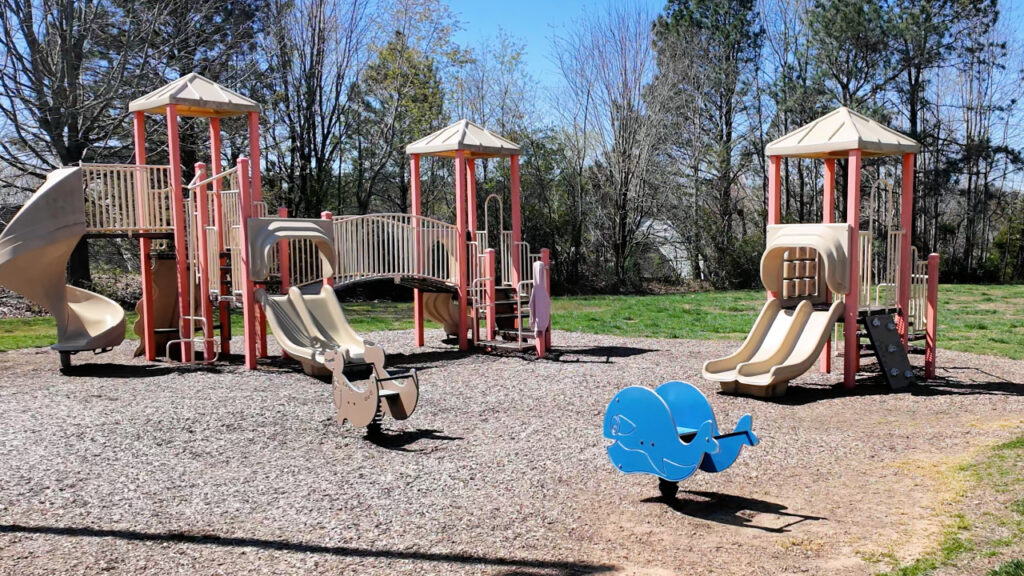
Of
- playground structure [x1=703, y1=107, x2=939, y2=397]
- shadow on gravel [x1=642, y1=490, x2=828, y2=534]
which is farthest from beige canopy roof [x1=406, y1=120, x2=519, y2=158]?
shadow on gravel [x1=642, y1=490, x2=828, y2=534]

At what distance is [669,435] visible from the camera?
5.67m

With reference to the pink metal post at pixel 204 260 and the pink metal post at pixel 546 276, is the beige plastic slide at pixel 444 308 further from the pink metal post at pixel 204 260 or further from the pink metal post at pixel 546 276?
the pink metal post at pixel 204 260

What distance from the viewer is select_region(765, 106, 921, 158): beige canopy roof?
10188 millimetres

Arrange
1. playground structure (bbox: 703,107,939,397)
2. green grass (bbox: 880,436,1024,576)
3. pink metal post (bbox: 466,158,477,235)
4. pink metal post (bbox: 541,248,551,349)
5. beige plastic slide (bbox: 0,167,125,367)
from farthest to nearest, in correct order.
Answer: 1. pink metal post (bbox: 466,158,477,235)
2. pink metal post (bbox: 541,248,551,349)
3. beige plastic slide (bbox: 0,167,125,367)
4. playground structure (bbox: 703,107,939,397)
5. green grass (bbox: 880,436,1024,576)

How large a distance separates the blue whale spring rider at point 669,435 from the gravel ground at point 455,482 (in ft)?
0.90

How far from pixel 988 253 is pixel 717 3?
1413 cm

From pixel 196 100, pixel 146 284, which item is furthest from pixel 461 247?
pixel 146 284

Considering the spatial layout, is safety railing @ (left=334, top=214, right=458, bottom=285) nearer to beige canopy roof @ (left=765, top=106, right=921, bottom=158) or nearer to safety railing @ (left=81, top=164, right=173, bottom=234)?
safety railing @ (left=81, top=164, right=173, bottom=234)

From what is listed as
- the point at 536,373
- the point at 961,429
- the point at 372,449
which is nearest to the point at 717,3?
the point at 536,373

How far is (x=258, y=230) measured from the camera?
11578 millimetres

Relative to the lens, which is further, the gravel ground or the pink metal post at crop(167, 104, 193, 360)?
the pink metal post at crop(167, 104, 193, 360)

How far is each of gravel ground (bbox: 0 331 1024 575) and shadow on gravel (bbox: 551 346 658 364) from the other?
1.88 metres

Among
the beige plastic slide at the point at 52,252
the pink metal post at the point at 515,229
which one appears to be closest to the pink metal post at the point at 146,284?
the beige plastic slide at the point at 52,252

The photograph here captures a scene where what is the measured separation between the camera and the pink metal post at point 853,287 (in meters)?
10.2
